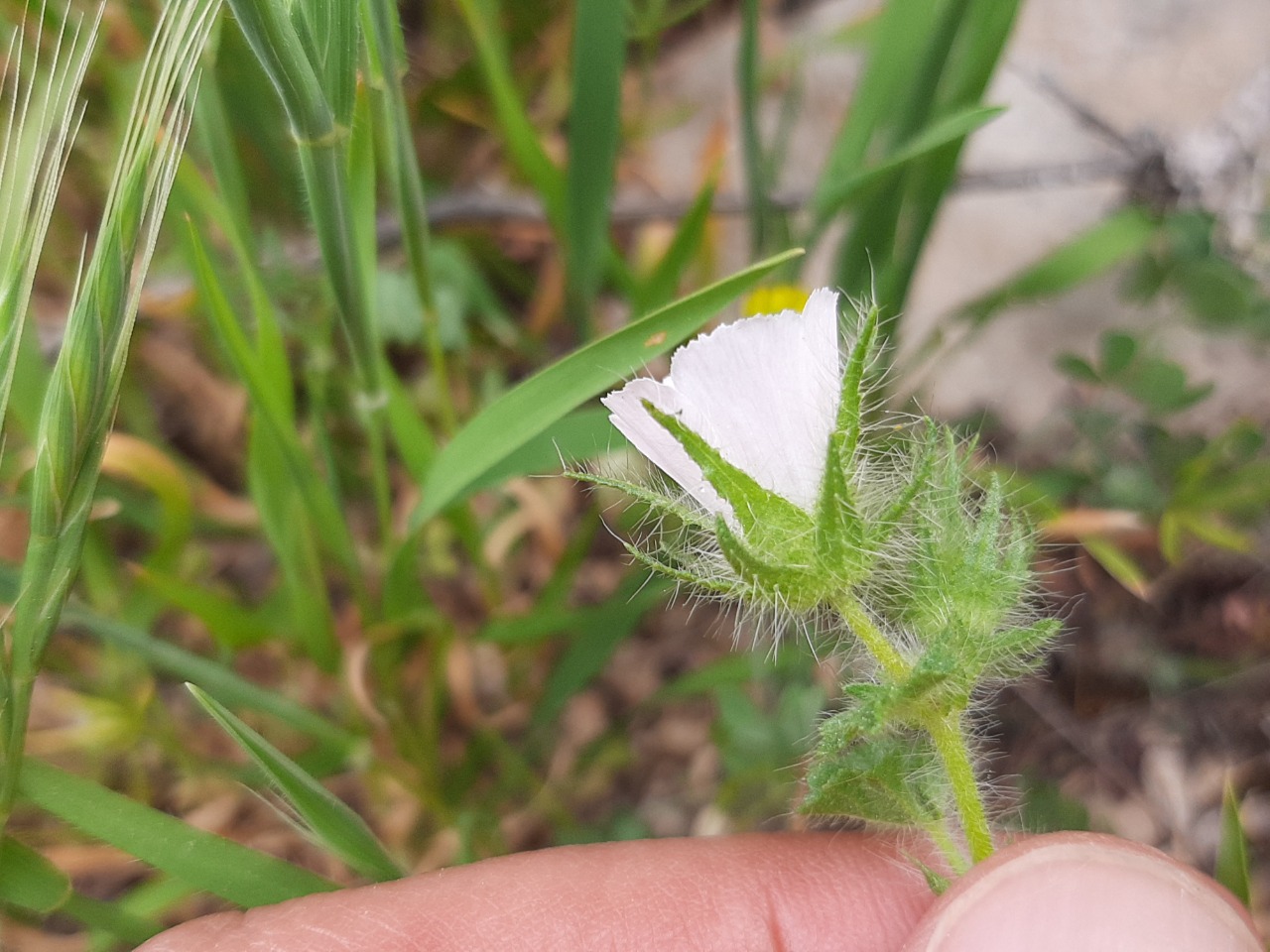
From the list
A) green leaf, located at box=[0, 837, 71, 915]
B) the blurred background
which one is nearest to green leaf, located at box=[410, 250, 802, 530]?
the blurred background

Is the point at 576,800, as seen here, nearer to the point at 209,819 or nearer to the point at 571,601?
the point at 571,601

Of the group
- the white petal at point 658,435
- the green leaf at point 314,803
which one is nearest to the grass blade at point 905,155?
the white petal at point 658,435

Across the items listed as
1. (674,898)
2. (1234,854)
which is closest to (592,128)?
(674,898)

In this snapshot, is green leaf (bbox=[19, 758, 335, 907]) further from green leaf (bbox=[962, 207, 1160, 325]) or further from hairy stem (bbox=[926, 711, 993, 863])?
green leaf (bbox=[962, 207, 1160, 325])

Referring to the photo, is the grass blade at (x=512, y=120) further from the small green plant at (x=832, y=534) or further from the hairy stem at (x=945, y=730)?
the hairy stem at (x=945, y=730)

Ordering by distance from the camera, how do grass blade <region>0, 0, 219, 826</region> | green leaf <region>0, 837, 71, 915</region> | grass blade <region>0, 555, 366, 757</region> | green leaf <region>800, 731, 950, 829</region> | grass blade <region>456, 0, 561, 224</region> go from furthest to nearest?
grass blade <region>456, 0, 561, 224</region>, grass blade <region>0, 555, 366, 757</region>, green leaf <region>0, 837, 71, 915</region>, green leaf <region>800, 731, 950, 829</region>, grass blade <region>0, 0, 219, 826</region>

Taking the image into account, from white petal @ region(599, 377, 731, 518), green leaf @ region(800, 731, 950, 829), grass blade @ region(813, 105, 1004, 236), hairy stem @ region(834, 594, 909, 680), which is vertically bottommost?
green leaf @ region(800, 731, 950, 829)
